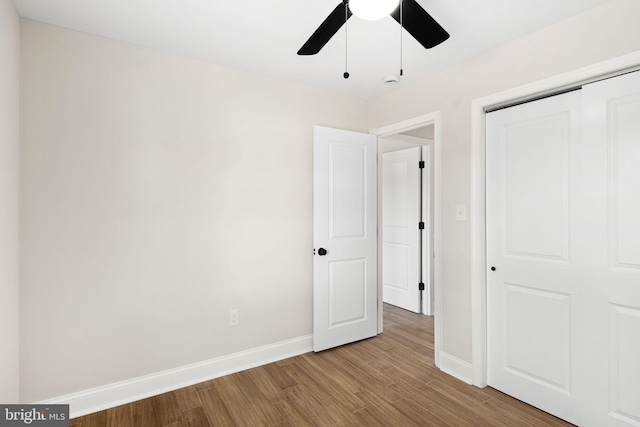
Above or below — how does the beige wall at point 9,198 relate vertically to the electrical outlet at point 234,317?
above

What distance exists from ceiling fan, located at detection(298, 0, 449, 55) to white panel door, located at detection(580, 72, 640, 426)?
3.74ft

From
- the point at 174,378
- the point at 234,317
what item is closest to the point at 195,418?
the point at 174,378

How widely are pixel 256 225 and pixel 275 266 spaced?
42 cm

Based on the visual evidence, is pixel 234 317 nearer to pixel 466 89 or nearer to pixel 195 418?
pixel 195 418

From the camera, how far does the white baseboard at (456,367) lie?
2.48 m

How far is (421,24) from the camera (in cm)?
147

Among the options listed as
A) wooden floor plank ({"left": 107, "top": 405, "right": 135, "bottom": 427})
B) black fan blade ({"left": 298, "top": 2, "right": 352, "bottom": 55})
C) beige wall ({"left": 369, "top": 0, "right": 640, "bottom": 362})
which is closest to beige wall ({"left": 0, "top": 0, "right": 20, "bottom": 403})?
wooden floor plank ({"left": 107, "top": 405, "right": 135, "bottom": 427})

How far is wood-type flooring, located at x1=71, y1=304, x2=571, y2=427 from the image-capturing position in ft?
6.69

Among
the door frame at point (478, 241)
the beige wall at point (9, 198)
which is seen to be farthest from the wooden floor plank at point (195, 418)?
the door frame at point (478, 241)

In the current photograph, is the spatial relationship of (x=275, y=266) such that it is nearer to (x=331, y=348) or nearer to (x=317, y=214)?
(x=317, y=214)

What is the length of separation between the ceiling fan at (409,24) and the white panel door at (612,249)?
114 centimetres

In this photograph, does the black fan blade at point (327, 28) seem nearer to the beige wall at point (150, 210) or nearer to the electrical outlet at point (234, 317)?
the beige wall at point (150, 210)

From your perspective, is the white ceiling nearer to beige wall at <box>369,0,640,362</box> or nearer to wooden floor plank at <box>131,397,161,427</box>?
beige wall at <box>369,0,640,362</box>

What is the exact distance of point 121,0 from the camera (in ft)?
Result: 5.98
